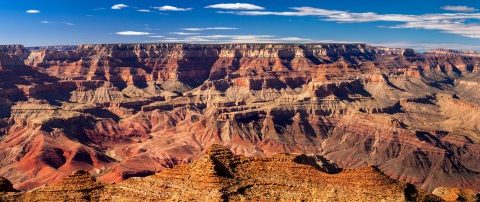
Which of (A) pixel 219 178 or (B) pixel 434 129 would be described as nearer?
(A) pixel 219 178

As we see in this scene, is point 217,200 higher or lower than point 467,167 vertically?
higher

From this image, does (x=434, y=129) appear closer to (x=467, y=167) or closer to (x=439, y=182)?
(x=467, y=167)

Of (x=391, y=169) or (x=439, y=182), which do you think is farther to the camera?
(x=391, y=169)

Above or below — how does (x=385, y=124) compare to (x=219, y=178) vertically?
below

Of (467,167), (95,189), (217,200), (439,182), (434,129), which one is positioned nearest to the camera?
(217,200)

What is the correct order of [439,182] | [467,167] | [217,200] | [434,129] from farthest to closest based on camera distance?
[434,129] < [467,167] < [439,182] < [217,200]

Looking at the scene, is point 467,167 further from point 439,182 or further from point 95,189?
point 95,189

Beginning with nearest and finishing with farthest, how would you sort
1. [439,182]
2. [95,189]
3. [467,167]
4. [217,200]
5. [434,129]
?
[217,200] → [95,189] → [439,182] → [467,167] → [434,129]

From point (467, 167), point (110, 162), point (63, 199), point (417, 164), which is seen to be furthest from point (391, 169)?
point (63, 199)

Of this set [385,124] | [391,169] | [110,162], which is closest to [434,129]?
[385,124]
